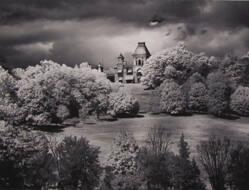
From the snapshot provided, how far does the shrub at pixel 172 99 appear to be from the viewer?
31.9m

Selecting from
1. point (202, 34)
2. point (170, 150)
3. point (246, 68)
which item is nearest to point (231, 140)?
point (170, 150)

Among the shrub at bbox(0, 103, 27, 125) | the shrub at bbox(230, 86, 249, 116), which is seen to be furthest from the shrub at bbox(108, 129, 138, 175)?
the shrub at bbox(230, 86, 249, 116)

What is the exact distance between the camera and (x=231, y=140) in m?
25.4

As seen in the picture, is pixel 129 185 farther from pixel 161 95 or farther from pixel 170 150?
pixel 161 95

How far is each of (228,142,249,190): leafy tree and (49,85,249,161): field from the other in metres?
2.65

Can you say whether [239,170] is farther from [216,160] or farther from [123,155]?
[123,155]

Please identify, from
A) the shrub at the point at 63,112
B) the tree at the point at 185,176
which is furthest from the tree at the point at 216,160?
the shrub at the point at 63,112

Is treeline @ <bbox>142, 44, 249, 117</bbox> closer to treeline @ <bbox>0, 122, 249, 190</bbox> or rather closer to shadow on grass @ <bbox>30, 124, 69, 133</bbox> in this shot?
shadow on grass @ <bbox>30, 124, 69, 133</bbox>

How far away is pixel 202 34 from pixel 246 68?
1552 cm

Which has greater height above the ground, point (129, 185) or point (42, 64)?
point (42, 64)

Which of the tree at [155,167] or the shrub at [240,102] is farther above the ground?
the shrub at [240,102]

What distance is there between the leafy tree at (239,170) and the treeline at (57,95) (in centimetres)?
909

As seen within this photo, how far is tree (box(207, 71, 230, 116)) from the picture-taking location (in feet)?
103

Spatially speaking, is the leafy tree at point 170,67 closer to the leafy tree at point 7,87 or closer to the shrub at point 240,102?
the shrub at point 240,102
